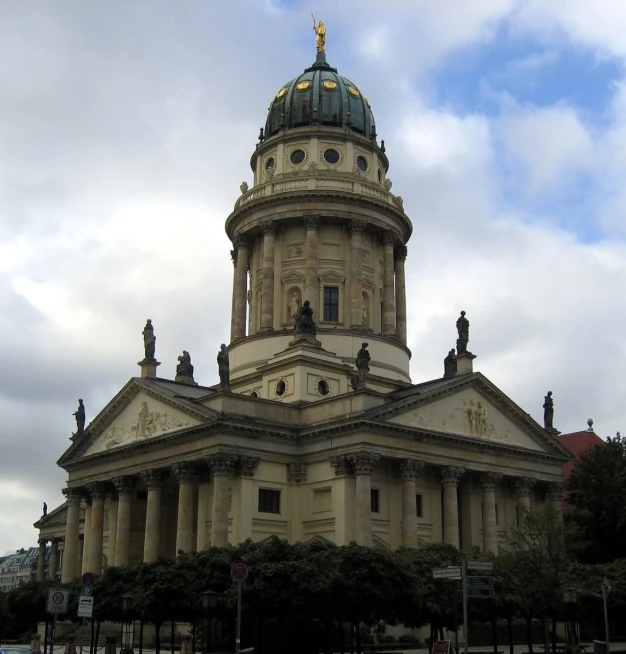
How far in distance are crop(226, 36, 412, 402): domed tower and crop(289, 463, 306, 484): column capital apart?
693 cm

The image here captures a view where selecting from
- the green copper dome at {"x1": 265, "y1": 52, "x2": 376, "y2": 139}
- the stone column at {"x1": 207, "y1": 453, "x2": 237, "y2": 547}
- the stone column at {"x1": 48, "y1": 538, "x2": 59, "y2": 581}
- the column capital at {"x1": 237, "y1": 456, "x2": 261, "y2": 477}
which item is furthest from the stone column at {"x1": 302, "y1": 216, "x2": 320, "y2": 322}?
the stone column at {"x1": 48, "y1": 538, "x2": 59, "y2": 581}

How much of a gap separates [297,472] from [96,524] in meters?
15.7

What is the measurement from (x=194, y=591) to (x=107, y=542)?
28292mm

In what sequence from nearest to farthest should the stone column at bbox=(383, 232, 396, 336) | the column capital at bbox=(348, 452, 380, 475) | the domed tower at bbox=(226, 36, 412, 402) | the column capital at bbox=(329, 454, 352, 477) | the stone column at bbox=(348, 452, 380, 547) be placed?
the stone column at bbox=(348, 452, 380, 547)
the column capital at bbox=(348, 452, 380, 475)
the column capital at bbox=(329, 454, 352, 477)
the domed tower at bbox=(226, 36, 412, 402)
the stone column at bbox=(383, 232, 396, 336)

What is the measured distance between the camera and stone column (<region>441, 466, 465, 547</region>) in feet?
186

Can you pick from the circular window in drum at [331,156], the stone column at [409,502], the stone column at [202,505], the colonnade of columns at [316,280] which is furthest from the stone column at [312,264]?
the stone column at [409,502]

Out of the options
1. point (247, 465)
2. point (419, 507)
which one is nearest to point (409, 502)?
point (419, 507)

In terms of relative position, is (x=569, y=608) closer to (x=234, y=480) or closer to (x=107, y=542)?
(x=234, y=480)

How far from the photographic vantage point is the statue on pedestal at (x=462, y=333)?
63.0 metres

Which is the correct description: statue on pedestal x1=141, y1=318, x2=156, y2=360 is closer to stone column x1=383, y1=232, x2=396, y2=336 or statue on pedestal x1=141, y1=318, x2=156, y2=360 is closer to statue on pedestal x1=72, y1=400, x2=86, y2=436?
statue on pedestal x1=72, y1=400, x2=86, y2=436

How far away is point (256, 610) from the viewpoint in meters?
36.2

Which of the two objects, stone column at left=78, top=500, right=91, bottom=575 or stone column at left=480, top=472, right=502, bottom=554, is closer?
stone column at left=480, top=472, right=502, bottom=554

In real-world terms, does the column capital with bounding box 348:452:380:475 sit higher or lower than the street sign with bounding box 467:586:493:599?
higher

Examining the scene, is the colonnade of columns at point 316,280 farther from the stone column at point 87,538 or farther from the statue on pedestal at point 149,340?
the stone column at point 87,538
